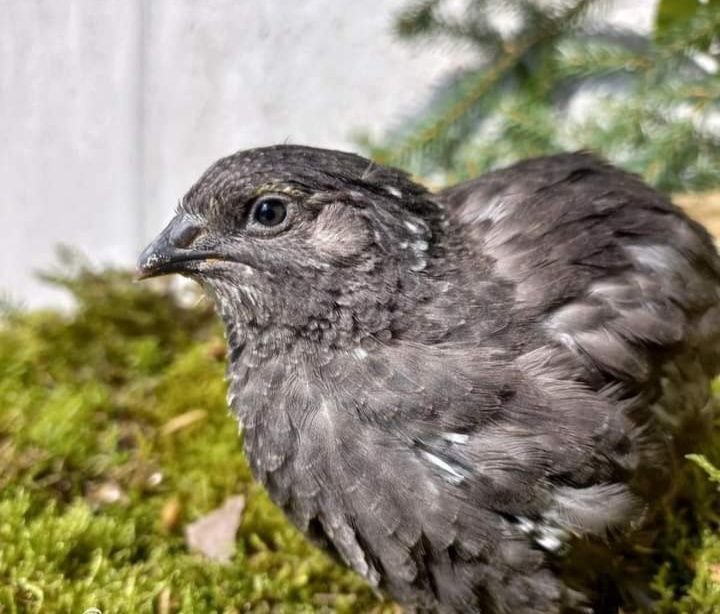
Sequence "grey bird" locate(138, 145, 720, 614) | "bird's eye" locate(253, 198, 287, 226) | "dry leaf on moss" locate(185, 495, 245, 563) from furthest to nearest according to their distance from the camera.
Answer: "dry leaf on moss" locate(185, 495, 245, 563)
"bird's eye" locate(253, 198, 287, 226)
"grey bird" locate(138, 145, 720, 614)

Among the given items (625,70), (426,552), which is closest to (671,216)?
(426,552)

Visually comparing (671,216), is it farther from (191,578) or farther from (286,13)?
(286,13)

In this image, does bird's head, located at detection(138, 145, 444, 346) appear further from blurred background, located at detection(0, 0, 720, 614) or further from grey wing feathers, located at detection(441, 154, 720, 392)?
blurred background, located at detection(0, 0, 720, 614)

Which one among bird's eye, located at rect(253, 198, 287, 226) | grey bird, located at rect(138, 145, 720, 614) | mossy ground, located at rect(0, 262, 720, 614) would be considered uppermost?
bird's eye, located at rect(253, 198, 287, 226)

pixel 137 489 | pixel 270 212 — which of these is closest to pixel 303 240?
pixel 270 212

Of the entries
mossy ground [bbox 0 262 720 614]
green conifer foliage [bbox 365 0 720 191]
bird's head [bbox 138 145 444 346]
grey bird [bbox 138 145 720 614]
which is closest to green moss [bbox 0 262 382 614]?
mossy ground [bbox 0 262 720 614]

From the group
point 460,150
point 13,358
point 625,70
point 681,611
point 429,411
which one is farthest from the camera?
point 460,150

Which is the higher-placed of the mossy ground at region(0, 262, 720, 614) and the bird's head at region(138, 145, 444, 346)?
the bird's head at region(138, 145, 444, 346)

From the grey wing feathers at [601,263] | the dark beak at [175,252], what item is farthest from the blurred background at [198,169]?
the dark beak at [175,252]
